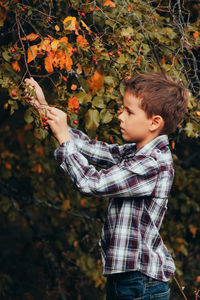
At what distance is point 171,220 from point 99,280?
2.56 feet

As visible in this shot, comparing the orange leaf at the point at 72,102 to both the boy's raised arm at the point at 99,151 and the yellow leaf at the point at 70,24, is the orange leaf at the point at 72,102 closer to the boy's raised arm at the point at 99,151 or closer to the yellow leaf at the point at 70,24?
the boy's raised arm at the point at 99,151

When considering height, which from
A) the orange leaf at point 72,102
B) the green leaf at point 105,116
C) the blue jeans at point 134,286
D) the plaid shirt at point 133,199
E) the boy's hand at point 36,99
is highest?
the boy's hand at point 36,99

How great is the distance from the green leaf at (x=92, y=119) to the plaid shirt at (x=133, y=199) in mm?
434

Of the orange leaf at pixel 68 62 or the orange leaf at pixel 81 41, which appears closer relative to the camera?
the orange leaf at pixel 68 62

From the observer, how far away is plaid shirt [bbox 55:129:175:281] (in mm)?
1557

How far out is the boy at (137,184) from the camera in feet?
5.12

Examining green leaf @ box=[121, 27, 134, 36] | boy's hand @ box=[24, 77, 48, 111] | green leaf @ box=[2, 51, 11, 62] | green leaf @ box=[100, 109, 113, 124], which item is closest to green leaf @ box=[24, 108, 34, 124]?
boy's hand @ box=[24, 77, 48, 111]

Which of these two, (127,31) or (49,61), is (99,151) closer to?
(49,61)

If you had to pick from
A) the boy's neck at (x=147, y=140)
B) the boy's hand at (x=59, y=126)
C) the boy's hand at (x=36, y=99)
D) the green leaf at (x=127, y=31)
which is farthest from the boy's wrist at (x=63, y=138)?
the green leaf at (x=127, y=31)

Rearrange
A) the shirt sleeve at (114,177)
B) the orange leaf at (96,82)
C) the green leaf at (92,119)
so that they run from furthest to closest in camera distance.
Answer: the orange leaf at (96,82) → the green leaf at (92,119) → the shirt sleeve at (114,177)

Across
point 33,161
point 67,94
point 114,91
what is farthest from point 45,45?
point 33,161

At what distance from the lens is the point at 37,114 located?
175cm

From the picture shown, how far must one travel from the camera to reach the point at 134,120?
5.44 feet

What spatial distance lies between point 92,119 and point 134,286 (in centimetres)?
80
